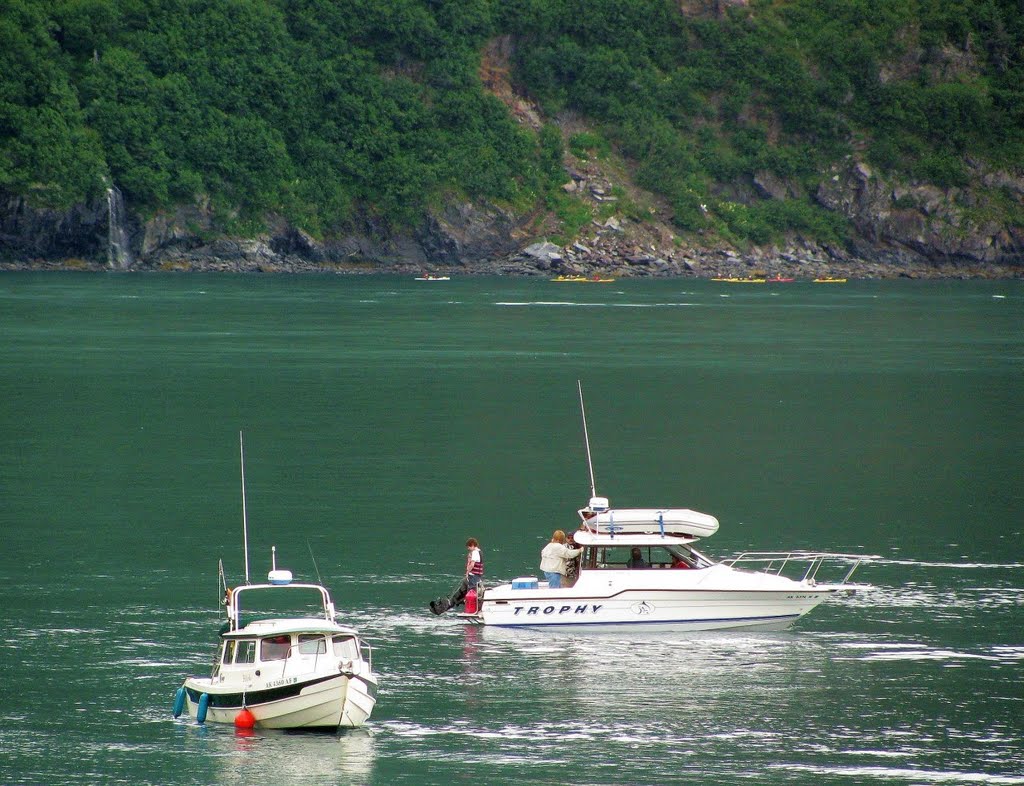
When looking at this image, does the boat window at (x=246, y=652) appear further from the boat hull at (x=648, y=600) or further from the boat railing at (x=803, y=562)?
the boat railing at (x=803, y=562)

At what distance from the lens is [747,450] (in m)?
62.5

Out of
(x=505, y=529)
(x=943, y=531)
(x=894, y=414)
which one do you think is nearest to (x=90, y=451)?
(x=505, y=529)

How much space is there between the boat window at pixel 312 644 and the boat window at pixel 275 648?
0.19 m

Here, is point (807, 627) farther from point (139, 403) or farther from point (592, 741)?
Result: point (139, 403)

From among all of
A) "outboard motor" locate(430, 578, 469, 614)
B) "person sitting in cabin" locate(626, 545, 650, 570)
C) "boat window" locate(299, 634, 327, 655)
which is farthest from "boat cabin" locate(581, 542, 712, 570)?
"boat window" locate(299, 634, 327, 655)

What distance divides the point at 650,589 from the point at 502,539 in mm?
10379

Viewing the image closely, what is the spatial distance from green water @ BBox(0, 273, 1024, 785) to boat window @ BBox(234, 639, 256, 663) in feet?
4.04

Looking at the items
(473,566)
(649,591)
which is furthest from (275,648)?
(649,591)

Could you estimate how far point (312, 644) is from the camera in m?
27.5

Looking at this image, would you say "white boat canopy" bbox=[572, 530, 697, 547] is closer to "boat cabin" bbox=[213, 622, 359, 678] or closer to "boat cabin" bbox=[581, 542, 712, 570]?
"boat cabin" bbox=[581, 542, 712, 570]

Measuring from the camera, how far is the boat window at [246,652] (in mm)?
27453

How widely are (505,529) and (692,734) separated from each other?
1781 centimetres

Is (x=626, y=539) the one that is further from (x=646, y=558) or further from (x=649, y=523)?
(x=646, y=558)

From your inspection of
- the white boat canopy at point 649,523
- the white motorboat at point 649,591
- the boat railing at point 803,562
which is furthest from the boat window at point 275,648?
the boat railing at point 803,562
